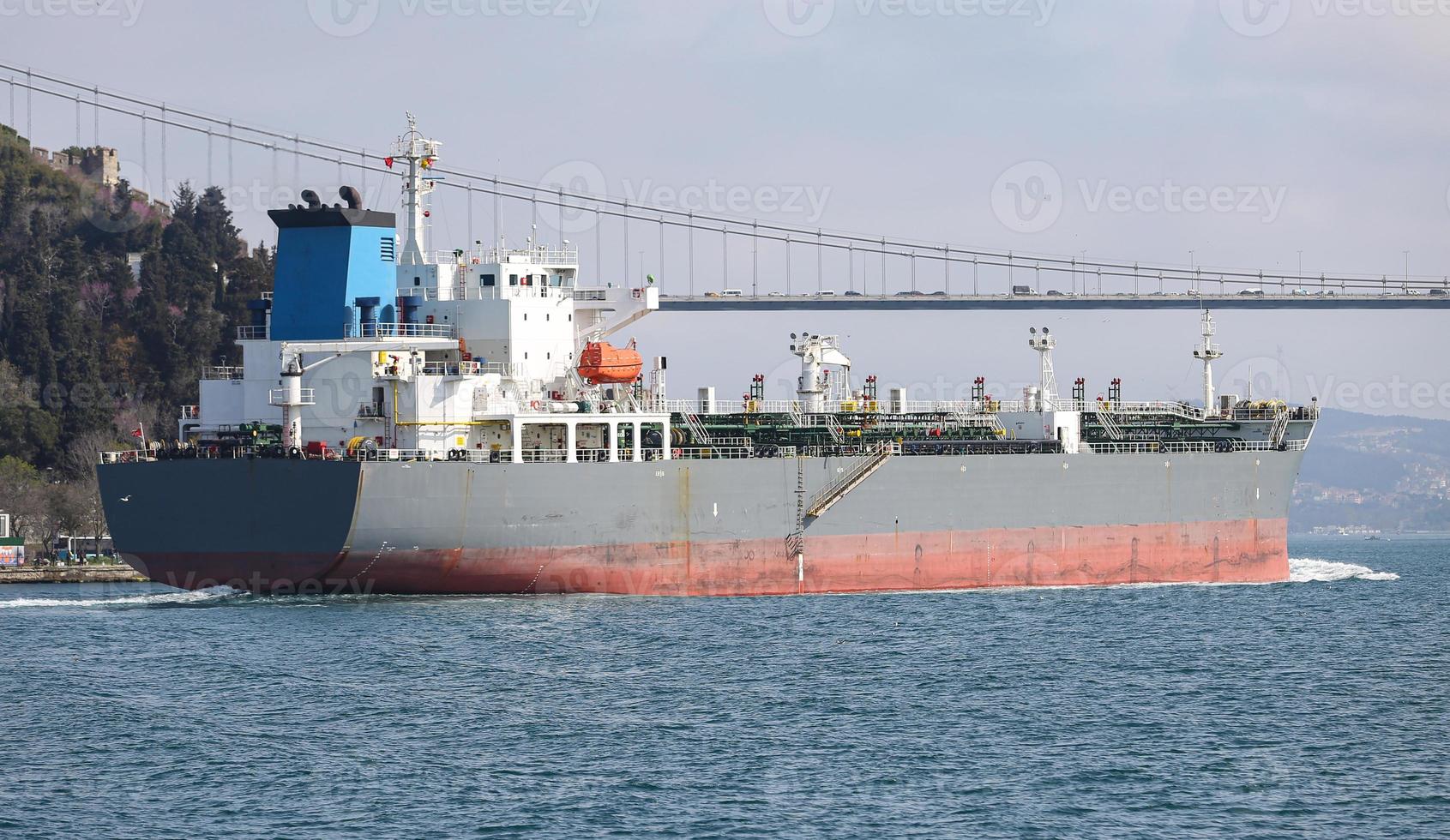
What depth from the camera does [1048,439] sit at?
1785 inches

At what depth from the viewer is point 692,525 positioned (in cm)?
3850

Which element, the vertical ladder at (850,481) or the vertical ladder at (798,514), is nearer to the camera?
the vertical ladder at (798,514)

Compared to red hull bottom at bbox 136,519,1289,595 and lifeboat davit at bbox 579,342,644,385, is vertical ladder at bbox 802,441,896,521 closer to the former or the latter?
red hull bottom at bbox 136,519,1289,595

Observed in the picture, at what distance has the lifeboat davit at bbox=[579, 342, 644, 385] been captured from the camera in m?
39.0

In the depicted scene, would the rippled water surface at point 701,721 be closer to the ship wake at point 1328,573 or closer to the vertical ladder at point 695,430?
the vertical ladder at point 695,430

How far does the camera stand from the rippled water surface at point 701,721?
20.6 m

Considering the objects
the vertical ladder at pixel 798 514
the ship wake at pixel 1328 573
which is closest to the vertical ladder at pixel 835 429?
the vertical ladder at pixel 798 514

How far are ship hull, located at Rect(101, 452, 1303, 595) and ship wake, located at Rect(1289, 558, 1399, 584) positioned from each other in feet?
14.1

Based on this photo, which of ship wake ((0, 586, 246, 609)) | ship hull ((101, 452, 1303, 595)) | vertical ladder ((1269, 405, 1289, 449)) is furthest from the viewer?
vertical ladder ((1269, 405, 1289, 449))

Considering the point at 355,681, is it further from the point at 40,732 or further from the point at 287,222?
the point at 287,222

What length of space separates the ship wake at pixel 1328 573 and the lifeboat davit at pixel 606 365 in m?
21.4

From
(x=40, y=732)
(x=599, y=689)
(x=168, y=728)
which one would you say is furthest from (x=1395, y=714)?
(x=40, y=732)

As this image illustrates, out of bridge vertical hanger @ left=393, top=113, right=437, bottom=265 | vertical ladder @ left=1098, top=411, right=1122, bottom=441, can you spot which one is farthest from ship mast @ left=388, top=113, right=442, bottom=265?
vertical ladder @ left=1098, top=411, right=1122, bottom=441

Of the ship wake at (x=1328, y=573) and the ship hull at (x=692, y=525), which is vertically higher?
the ship hull at (x=692, y=525)
